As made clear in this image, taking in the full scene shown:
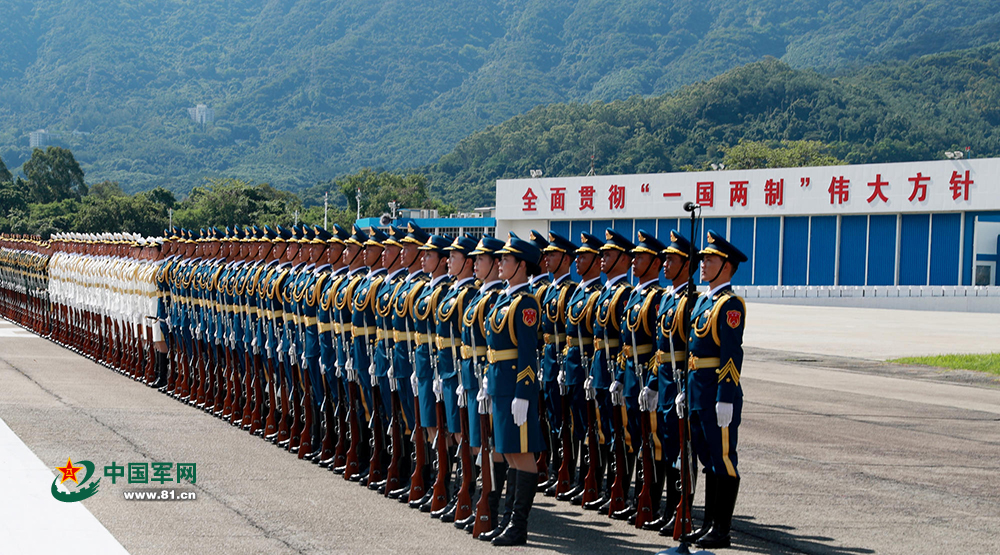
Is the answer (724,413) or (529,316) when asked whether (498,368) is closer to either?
(529,316)

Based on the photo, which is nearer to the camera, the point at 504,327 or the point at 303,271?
the point at 504,327

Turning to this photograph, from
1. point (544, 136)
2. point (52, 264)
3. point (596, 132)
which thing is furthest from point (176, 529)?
point (544, 136)

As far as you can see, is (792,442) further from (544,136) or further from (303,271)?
(544,136)

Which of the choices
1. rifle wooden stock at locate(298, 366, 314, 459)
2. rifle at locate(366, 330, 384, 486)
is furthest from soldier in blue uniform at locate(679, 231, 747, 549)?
rifle wooden stock at locate(298, 366, 314, 459)

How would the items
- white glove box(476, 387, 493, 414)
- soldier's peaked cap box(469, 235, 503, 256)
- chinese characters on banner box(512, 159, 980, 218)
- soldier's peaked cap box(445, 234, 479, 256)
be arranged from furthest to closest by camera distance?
1. chinese characters on banner box(512, 159, 980, 218)
2. soldier's peaked cap box(445, 234, 479, 256)
3. soldier's peaked cap box(469, 235, 503, 256)
4. white glove box(476, 387, 493, 414)

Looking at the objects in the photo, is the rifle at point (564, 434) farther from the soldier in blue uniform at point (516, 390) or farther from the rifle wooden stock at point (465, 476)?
the soldier in blue uniform at point (516, 390)

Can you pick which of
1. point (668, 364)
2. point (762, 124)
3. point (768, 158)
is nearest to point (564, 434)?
point (668, 364)

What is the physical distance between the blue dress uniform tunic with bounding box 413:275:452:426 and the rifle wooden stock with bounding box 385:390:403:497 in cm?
53

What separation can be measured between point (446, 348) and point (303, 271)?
3.05 metres

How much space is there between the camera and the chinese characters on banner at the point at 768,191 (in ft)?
128

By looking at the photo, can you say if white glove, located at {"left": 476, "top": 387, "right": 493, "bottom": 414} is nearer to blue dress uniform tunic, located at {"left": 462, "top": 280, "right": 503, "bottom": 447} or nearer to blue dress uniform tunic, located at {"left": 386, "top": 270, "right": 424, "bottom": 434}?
blue dress uniform tunic, located at {"left": 462, "top": 280, "right": 503, "bottom": 447}

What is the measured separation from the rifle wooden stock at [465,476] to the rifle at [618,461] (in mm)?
1100

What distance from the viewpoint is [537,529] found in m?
7.33

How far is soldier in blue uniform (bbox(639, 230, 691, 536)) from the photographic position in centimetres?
712
